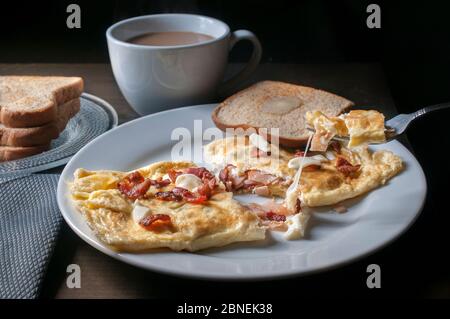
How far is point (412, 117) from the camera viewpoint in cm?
189

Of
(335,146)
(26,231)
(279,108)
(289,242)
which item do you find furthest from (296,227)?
(279,108)

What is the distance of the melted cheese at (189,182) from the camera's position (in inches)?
68.6

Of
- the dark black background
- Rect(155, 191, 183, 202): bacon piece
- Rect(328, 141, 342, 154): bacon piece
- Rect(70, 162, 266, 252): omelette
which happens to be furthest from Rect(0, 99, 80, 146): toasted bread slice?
the dark black background

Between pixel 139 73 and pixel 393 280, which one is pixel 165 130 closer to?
pixel 139 73

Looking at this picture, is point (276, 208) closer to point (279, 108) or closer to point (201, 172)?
point (201, 172)

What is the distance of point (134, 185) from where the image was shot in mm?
1758

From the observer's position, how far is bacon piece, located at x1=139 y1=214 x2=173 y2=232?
154 cm

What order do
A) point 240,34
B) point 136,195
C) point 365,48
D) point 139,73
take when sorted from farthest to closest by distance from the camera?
1. point 365,48
2. point 240,34
3. point 139,73
4. point 136,195

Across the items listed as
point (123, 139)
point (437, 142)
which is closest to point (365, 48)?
point (437, 142)

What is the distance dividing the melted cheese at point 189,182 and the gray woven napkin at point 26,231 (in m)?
0.35

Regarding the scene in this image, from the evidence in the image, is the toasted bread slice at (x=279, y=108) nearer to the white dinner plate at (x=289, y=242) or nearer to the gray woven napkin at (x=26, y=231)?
the white dinner plate at (x=289, y=242)

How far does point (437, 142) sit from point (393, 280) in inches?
69.2

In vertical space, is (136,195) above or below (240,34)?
below

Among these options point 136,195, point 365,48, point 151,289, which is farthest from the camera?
point 365,48
